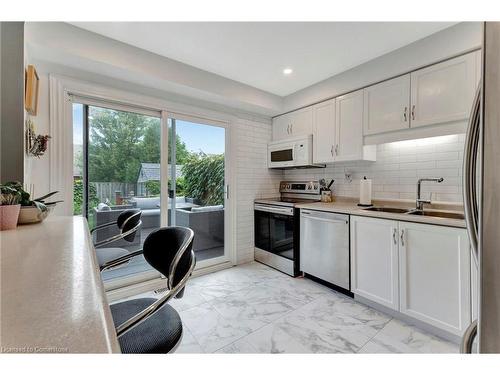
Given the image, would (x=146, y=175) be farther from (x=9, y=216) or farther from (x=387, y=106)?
(x=387, y=106)

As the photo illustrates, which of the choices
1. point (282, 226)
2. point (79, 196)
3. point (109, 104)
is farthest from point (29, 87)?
point (282, 226)

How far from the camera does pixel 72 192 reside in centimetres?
223

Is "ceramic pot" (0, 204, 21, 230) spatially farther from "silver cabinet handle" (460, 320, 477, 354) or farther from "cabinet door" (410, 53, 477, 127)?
"cabinet door" (410, 53, 477, 127)

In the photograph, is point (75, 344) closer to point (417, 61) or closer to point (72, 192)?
point (72, 192)

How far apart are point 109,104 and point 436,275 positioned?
332cm

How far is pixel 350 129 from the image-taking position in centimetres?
262

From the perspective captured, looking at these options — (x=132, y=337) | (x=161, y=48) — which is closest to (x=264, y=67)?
(x=161, y=48)

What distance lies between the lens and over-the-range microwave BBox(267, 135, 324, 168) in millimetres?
3037

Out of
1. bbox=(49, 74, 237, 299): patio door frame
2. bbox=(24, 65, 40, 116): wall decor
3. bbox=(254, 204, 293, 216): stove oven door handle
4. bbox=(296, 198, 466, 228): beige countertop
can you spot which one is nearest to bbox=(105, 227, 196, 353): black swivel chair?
bbox=(24, 65, 40, 116): wall decor

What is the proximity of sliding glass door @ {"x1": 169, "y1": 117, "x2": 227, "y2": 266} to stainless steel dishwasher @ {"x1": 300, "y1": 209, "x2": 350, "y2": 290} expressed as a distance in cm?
116

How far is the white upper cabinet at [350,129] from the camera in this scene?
2.53 m

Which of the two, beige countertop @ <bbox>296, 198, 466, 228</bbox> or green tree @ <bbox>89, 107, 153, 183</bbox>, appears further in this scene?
green tree @ <bbox>89, 107, 153, 183</bbox>

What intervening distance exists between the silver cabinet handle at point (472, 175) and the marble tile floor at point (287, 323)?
1.35 m

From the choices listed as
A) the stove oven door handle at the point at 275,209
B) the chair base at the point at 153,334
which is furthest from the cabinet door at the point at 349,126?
the chair base at the point at 153,334
